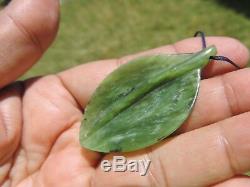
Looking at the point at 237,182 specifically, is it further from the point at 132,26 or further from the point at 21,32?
the point at 132,26

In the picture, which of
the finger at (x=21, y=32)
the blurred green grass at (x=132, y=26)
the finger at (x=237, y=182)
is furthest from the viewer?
the blurred green grass at (x=132, y=26)

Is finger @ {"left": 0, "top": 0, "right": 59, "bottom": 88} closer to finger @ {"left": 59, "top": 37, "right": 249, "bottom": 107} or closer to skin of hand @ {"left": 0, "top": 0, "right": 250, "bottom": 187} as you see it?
skin of hand @ {"left": 0, "top": 0, "right": 250, "bottom": 187}

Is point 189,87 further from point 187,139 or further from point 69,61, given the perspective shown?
point 69,61

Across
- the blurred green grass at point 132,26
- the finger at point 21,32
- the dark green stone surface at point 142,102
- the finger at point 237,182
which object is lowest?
the blurred green grass at point 132,26

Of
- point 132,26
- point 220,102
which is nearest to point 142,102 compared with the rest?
point 220,102

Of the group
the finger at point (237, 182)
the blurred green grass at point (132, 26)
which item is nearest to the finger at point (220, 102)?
the finger at point (237, 182)

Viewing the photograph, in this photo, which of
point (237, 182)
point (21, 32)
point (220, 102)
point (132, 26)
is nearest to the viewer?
point (237, 182)

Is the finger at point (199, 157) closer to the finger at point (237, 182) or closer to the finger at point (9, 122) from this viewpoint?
the finger at point (237, 182)
